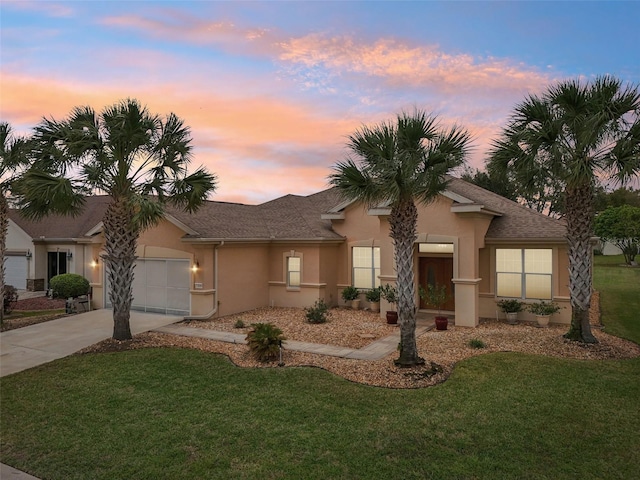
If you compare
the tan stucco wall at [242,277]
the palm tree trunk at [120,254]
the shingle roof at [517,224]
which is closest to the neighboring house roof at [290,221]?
the shingle roof at [517,224]

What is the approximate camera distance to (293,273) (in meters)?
18.7

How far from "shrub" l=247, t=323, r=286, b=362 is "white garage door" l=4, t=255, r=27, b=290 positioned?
23.1 metres

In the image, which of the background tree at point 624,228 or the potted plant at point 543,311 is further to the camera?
the background tree at point 624,228

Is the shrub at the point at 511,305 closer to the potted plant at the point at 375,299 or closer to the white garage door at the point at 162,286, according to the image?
the potted plant at the point at 375,299

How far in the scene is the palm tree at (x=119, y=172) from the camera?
37.7 feet

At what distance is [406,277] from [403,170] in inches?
102

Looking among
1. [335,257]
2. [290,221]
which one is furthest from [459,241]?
[290,221]

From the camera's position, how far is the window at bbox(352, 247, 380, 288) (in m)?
18.4

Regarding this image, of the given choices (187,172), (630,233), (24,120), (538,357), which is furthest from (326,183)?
(630,233)

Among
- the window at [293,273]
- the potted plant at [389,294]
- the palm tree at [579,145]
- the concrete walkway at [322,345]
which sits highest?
the palm tree at [579,145]

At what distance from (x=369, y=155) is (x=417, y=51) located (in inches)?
291

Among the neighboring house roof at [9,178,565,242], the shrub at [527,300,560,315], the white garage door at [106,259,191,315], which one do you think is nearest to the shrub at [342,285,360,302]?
the neighboring house roof at [9,178,565,242]

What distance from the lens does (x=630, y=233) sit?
140ft

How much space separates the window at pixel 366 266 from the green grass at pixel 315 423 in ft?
28.5
